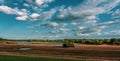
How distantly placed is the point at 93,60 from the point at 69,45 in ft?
140

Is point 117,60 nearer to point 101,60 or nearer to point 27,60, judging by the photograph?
point 101,60

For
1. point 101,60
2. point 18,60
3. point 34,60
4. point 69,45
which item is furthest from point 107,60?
point 69,45

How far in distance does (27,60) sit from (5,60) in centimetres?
A: 327

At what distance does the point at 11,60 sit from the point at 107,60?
14980 mm

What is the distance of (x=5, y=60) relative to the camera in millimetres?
34938

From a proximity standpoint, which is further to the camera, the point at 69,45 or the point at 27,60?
the point at 69,45

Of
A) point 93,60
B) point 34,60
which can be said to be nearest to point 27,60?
point 34,60

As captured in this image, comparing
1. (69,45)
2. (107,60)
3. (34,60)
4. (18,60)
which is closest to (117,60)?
(107,60)

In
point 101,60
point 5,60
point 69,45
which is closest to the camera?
point 5,60

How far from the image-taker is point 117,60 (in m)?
36.9

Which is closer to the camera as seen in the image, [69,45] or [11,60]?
[11,60]

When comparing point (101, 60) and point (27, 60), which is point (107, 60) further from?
point (27, 60)

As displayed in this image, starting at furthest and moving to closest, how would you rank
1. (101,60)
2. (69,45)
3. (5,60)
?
(69,45) → (101,60) → (5,60)

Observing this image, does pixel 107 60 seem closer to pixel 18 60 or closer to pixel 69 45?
pixel 18 60
